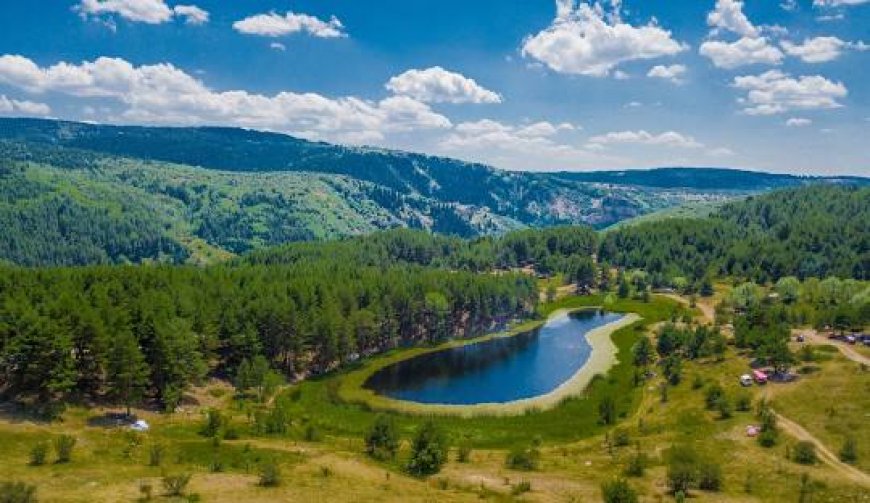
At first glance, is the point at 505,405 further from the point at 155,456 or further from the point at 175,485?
the point at 175,485

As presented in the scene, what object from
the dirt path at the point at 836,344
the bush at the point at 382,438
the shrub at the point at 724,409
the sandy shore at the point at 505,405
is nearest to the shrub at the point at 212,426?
the bush at the point at 382,438

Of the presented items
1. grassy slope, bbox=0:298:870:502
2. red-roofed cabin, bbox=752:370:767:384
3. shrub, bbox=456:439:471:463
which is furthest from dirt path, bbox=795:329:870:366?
shrub, bbox=456:439:471:463

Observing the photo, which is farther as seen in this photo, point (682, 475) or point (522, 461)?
point (522, 461)

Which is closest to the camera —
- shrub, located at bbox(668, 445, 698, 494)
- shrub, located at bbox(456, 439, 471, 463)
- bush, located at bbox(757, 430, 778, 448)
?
shrub, located at bbox(668, 445, 698, 494)

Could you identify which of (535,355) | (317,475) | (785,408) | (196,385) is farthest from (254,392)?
(785,408)

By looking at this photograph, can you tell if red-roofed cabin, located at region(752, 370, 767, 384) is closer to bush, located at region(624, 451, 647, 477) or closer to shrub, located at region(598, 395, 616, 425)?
shrub, located at region(598, 395, 616, 425)

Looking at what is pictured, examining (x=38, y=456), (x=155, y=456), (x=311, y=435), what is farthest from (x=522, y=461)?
(x=38, y=456)
